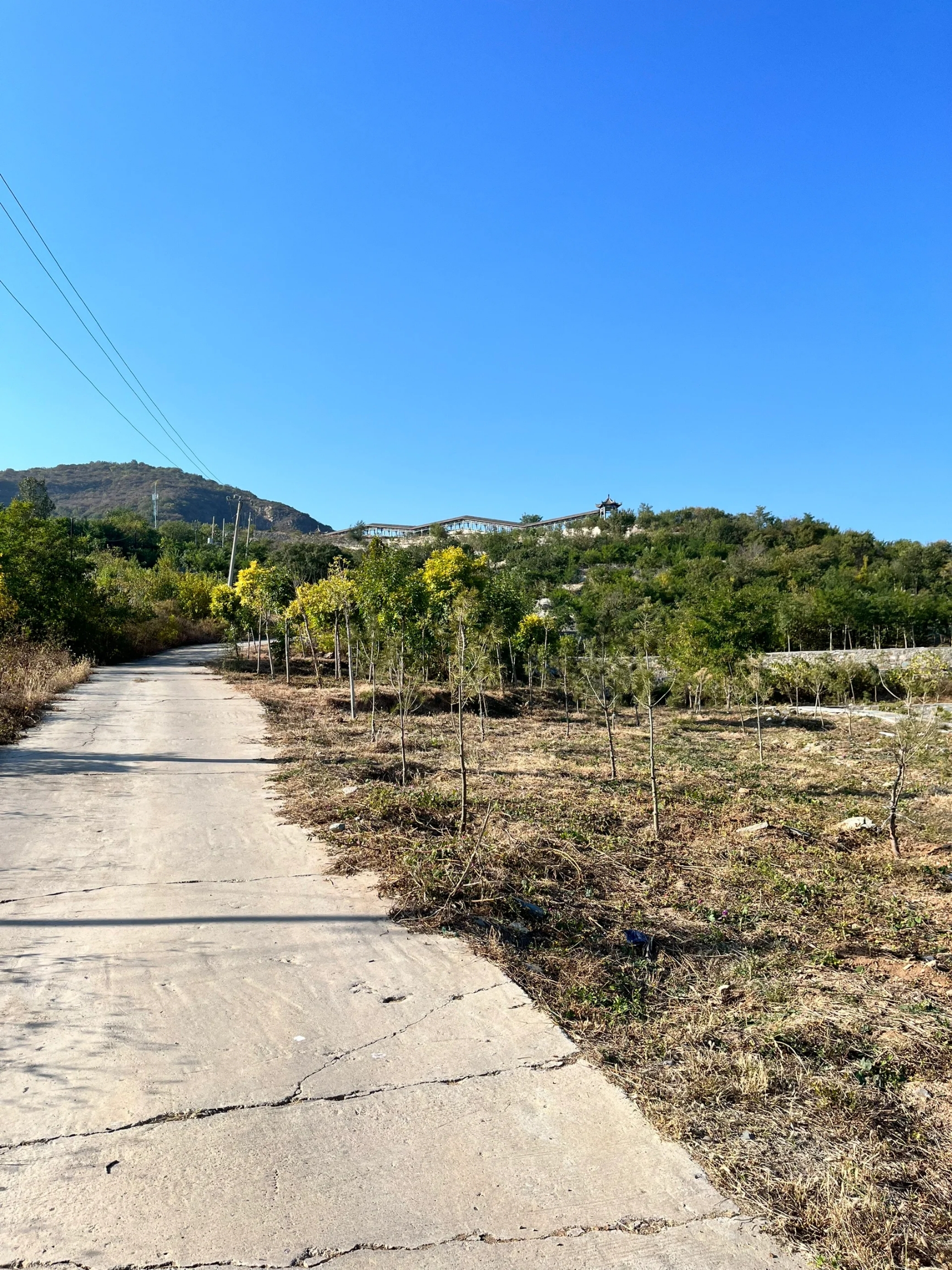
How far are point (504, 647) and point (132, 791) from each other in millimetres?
18082

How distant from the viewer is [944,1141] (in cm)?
305

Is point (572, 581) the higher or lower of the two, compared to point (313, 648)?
higher

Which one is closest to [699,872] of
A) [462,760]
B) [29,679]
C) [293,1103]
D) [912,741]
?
[462,760]

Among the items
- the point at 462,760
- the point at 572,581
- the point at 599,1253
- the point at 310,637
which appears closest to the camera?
the point at 599,1253

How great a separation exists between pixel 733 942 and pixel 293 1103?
3254mm

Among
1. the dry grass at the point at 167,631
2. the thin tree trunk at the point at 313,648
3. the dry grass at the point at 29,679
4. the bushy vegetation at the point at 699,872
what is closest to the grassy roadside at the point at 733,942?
the bushy vegetation at the point at 699,872

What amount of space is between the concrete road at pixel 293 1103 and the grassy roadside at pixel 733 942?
292 millimetres

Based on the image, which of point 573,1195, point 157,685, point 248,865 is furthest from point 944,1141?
point 157,685

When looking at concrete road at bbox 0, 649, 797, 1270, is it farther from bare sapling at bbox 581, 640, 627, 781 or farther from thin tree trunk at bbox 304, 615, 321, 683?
thin tree trunk at bbox 304, 615, 321, 683

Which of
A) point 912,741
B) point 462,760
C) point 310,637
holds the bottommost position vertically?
→ point 462,760

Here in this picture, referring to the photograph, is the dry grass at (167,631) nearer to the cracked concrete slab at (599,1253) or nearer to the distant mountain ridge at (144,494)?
the cracked concrete slab at (599,1253)

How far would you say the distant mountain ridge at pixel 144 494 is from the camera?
438 ft

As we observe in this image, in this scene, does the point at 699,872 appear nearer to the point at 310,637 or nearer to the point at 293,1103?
the point at 293,1103

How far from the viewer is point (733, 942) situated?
5.16 meters
